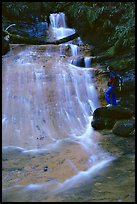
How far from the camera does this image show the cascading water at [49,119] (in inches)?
223

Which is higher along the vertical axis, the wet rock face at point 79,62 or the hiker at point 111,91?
the wet rock face at point 79,62

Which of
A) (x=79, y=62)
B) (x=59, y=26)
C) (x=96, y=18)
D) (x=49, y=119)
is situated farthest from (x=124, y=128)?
(x=59, y=26)

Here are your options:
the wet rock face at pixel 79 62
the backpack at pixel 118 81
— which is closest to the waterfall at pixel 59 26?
the wet rock face at pixel 79 62

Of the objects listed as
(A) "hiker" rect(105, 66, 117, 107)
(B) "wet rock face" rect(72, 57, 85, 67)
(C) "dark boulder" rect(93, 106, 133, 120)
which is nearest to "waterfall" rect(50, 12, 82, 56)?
(B) "wet rock face" rect(72, 57, 85, 67)

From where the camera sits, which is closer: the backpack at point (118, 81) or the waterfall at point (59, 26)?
the backpack at point (118, 81)

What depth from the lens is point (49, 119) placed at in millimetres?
9109

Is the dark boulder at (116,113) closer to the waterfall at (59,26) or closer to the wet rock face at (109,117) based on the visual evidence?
the wet rock face at (109,117)

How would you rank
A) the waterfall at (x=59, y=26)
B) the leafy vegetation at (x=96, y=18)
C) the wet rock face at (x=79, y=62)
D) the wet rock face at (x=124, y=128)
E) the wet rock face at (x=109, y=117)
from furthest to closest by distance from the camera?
the waterfall at (x=59, y=26) < the wet rock face at (x=79, y=62) < the leafy vegetation at (x=96, y=18) < the wet rock face at (x=109, y=117) < the wet rock face at (x=124, y=128)

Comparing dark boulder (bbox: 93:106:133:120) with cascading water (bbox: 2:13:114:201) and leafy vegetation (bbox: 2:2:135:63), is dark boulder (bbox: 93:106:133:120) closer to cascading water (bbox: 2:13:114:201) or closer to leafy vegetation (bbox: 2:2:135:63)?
cascading water (bbox: 2:13:114:201)

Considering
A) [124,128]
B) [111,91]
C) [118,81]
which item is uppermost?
A: [118,81]

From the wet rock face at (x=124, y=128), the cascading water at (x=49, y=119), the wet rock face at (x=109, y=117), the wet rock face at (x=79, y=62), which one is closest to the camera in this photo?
the cascading water at (x=49, y=119)

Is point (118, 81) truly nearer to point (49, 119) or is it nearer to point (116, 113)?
point (116, 113)

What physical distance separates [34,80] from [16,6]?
27.4ft

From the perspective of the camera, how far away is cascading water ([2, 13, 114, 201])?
18.6ft
